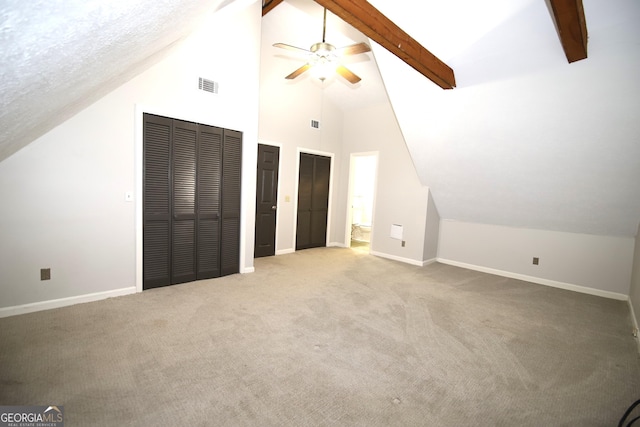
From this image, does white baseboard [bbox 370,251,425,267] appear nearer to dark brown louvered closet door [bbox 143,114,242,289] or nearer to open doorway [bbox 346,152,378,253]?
open doorway [bbox 346,152,378,253]

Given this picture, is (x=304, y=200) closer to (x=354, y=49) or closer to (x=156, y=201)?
(x=156, y=201)

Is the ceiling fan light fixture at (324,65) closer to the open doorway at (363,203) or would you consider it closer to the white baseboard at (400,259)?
the white baseboard at (400,259)

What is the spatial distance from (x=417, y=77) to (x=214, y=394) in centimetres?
384

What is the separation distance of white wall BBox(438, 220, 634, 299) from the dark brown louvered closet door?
402 cm

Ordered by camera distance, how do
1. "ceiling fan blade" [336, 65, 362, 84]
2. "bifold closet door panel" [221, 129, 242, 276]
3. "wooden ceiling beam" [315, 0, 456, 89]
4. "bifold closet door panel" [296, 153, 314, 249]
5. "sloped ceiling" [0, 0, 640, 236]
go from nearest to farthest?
1. "sloped ceiling" [0, 0, 640, 236]
2. "wooden ceiling beam" [315, 0, 456, 89]
3. "ceiling fan blade" [336, 65, 362, 84]
4. "bifold closet door panel" [221, 129, 242, 276]
5. "bifold closet door panel" [296, 153, 314, 249]

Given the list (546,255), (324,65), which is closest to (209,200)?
(324,65)

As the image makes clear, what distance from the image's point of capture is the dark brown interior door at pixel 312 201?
6203 millimetres

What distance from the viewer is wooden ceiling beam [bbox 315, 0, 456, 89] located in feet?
7.73

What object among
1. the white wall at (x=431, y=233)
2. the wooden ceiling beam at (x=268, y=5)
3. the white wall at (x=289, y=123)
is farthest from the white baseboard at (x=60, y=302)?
the white wall at (x=431, y=233)

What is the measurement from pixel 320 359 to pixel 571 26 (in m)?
3.23

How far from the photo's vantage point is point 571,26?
229cm

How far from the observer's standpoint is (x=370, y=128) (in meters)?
6.20

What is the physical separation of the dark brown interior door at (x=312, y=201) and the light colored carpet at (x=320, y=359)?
98.7 inches

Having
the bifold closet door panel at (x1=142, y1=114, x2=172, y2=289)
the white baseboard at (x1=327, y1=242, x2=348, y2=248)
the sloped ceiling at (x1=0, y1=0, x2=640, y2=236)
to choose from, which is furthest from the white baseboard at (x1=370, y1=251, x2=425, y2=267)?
the bifold closet door panel at (x1=142, y1=114, x2=172, y2=289)
